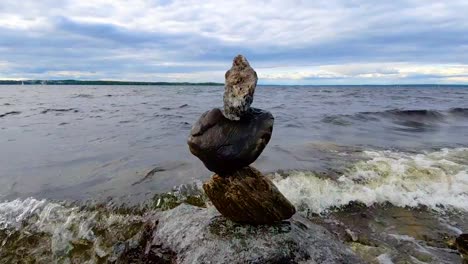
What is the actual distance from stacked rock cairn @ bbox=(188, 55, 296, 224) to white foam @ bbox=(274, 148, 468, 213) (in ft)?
11.8

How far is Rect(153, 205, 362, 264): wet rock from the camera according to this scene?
203 inches

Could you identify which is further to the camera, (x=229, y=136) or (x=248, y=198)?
(x=248, y=198)

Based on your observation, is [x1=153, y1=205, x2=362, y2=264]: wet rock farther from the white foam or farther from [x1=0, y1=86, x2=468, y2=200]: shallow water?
[x1=0, y1=86, x2=468, y2=200]: shallow water

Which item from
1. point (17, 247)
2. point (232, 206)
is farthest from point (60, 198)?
point (232, 206)

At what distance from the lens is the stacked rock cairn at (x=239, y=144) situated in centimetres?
528

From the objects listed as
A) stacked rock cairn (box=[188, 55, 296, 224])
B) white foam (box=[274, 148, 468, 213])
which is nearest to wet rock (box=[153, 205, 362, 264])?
stacked rock cairn (box=[188, 55, 296, 224])

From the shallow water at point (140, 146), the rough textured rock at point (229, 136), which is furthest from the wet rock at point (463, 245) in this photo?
the shallow water at point (140, 146)

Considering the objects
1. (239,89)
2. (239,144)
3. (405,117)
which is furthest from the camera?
(405,117)

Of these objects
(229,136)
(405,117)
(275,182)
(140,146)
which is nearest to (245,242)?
(229,136)

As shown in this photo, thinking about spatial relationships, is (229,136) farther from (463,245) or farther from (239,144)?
(463,245)

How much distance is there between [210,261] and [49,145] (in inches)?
540

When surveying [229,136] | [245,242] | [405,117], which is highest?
[229,136]

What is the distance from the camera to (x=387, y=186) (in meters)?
10.3

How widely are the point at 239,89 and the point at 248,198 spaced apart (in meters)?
1.56
